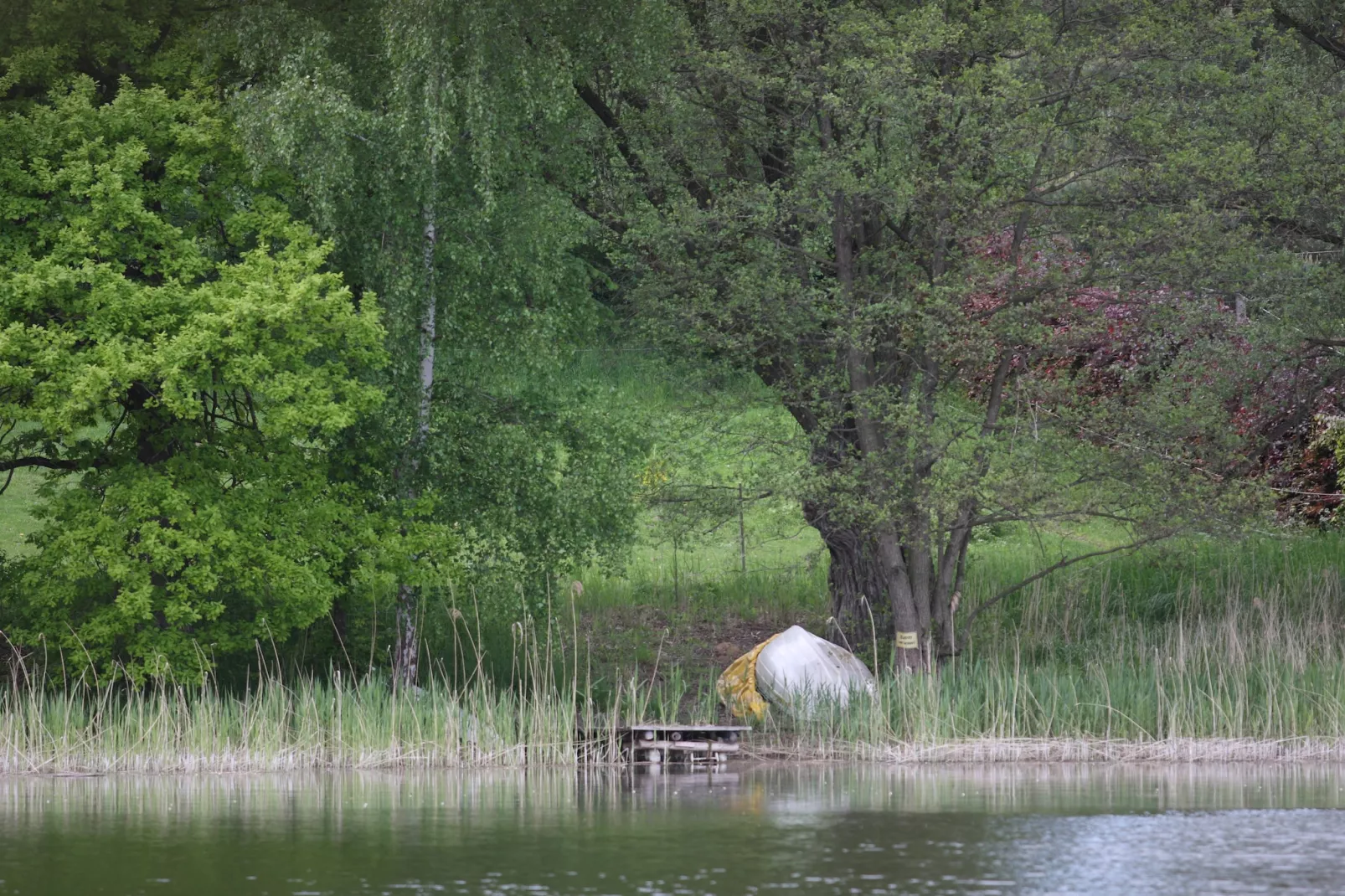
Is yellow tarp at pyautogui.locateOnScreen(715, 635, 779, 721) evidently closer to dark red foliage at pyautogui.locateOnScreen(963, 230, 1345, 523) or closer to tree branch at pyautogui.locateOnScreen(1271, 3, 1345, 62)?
dark red foliage at pyautogui.locateOnScreen(963, 230, 1345, 523)

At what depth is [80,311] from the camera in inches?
729

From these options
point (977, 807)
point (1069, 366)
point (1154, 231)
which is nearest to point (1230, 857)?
point (977, 807)

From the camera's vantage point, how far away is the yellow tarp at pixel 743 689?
797 inches

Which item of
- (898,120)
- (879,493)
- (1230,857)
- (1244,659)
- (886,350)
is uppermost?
(898,120)

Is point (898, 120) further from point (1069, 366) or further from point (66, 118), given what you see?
point (1069, 366)

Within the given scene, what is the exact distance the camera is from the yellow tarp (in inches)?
797

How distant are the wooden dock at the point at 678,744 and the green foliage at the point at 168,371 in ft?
11.1

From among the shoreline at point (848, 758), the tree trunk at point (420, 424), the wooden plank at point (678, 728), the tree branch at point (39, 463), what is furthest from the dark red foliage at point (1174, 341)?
the tree branch at point (39, 463)

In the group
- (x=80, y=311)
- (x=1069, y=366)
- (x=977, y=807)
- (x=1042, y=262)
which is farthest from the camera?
(x=1069, y=366)

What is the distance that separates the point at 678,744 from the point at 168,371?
5.92 m

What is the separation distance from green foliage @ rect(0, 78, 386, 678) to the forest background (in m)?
0.06

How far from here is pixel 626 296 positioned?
21.2m

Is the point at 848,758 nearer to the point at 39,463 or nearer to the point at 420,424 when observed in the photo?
the point at 420,424

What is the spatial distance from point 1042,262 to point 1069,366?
836 cm
